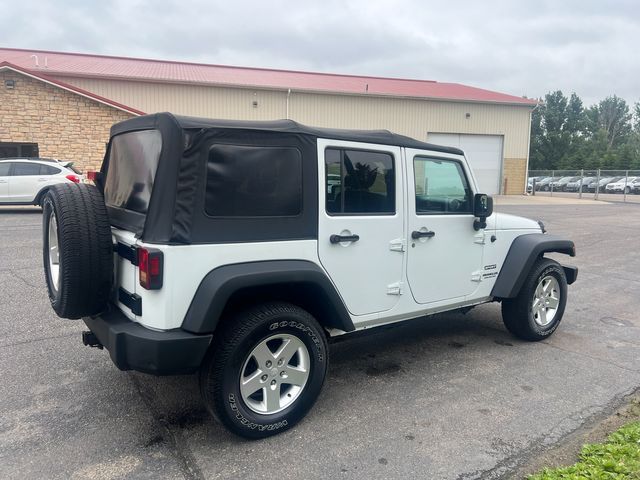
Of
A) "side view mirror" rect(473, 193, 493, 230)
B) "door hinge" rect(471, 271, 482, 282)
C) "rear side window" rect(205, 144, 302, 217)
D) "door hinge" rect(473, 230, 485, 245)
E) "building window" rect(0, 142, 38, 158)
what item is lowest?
"door hinge" rect(471, 271, 482, 282)

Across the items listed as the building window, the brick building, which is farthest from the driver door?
the building window

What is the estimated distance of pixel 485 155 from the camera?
104ft

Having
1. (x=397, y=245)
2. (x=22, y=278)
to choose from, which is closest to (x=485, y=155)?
(x=22, y=278)

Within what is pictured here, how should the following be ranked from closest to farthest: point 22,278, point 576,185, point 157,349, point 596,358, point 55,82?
point 157,349, point 596,358, point 22,278, point 55,82, point 576,185

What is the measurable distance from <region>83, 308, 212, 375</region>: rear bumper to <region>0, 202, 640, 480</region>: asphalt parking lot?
0.56 metres

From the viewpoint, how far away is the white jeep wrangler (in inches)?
114

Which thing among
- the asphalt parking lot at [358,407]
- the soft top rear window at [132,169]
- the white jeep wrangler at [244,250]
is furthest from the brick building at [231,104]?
the white jeep wrangler at [244,250]

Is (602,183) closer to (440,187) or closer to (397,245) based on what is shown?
(440,187)

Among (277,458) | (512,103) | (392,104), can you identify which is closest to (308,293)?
(277,458)

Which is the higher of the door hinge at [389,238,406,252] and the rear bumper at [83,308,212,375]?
the door hinge at [389,238,406,252]

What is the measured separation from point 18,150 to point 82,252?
20177 mm

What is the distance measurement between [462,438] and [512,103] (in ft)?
102

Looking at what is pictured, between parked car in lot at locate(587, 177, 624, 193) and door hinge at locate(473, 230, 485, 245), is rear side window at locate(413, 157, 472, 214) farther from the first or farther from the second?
parked car in lot at locate(587, 177, 624, 193)

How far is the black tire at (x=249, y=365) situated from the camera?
3.00 metres
